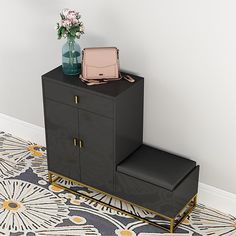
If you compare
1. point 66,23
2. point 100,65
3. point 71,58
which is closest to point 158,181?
point 100,65

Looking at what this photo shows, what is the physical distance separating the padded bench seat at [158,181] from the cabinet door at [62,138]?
1.34 ft

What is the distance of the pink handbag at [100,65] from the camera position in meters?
4.16

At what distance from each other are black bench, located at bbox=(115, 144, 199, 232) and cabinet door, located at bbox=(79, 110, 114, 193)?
0.33 feet

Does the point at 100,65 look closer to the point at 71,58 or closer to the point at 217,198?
the point at 71,58

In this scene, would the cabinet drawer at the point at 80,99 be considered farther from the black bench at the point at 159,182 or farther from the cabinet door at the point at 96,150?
the black bench at the point at 159,182

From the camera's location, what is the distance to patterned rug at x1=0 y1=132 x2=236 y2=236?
420 cm

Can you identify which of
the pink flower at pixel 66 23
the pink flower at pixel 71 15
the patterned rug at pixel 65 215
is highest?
the pink flower at pixel 71 15

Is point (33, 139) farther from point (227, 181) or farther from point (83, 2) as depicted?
point (227, 181)

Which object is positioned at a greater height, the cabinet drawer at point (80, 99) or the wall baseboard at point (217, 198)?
the cabinet drawer at point (80, 99)

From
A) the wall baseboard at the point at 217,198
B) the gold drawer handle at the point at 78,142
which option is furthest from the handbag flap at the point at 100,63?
the wall baseboard at the point at 217,198

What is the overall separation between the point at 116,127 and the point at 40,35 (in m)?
1.12

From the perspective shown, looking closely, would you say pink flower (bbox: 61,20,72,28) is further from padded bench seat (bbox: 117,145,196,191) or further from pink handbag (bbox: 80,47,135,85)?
padded bench seat (bbox: 117,145,196,191)

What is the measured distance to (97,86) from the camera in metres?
4.14

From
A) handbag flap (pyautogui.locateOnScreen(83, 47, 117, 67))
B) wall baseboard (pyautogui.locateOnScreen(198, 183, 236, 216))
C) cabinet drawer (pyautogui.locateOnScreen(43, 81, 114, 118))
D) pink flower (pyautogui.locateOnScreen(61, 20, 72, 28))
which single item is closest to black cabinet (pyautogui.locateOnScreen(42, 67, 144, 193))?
cabinet drawer (pyautogui.locateOnScreen(43, 81, 114, 118))
